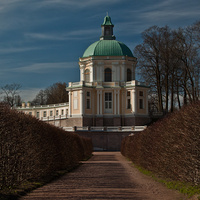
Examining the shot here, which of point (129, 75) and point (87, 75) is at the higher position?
point (87, 75)

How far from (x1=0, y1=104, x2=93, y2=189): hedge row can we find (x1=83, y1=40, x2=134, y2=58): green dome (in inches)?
2077

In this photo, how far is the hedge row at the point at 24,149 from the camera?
36.9 ft

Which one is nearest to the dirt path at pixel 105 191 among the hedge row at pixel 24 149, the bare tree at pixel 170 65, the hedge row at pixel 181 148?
the hedge row at pixel 181 148

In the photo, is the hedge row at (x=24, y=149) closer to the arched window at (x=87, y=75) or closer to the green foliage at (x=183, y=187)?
the green foliage at (x=183, y=187)

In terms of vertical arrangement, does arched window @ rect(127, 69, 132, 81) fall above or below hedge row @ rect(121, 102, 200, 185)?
above

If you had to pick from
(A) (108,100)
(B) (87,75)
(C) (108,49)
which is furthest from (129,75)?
(B) (87,75)

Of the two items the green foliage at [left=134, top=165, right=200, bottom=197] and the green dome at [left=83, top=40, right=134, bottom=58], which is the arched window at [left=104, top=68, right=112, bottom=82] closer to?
the green dome at [left=83, top=40, right=134, bottom=58]

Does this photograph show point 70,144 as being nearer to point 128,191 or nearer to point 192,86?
point 128,191

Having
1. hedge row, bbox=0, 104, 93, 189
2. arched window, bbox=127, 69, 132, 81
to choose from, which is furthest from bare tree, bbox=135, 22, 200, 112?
hedge row, bbox=0, 104, 93, 189

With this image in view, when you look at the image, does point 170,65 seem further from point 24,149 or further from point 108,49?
point 24,149

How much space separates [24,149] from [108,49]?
58873 mm

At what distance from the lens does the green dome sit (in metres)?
70.0

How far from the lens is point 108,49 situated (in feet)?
231

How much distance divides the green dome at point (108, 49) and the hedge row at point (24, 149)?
52.8 meters
